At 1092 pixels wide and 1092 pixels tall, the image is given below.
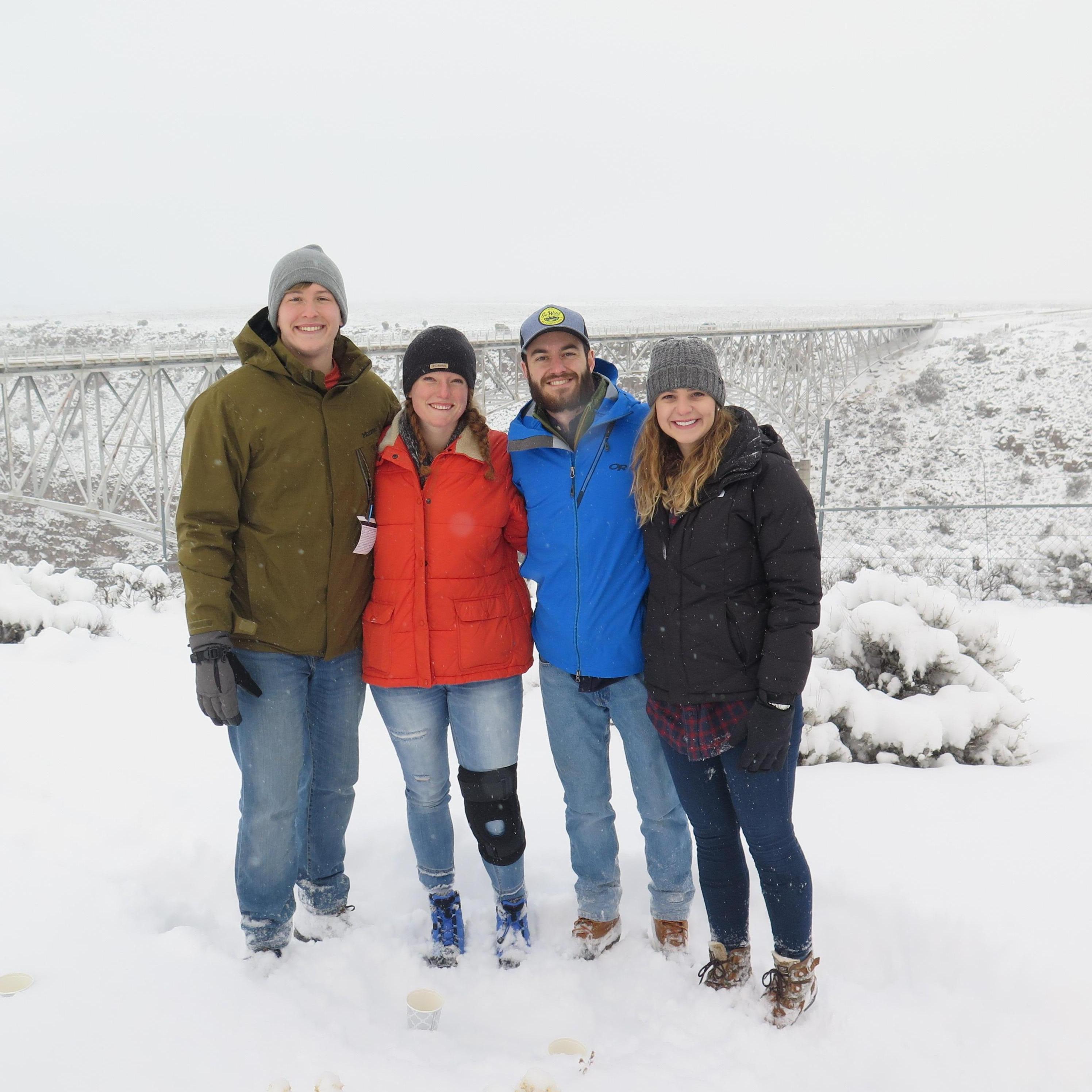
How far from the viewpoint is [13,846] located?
254 cm

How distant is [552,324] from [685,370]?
0.42m

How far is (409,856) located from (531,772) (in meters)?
0.77

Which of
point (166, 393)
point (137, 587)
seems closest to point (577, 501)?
point (137, 587)

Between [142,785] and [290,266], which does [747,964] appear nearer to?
[290,266]

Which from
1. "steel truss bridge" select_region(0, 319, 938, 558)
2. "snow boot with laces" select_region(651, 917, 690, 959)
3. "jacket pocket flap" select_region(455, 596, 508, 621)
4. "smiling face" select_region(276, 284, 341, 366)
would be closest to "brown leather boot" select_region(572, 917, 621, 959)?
"snow boot with laces" select_region(651, 917, 690, 959)

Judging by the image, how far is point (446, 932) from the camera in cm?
219

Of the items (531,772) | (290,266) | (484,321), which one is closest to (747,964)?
(531,772)

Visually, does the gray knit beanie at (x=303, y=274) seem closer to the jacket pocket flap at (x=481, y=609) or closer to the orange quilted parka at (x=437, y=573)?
the orange quilted parka at (x=437, y=573)

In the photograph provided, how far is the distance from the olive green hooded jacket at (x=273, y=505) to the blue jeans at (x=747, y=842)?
102 centimetres

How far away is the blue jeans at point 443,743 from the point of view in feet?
6.89

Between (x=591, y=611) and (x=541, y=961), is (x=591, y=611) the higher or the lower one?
the higher one

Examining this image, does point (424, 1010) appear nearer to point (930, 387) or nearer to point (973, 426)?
point (973, 426)

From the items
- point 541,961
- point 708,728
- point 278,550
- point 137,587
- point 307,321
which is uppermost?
point 307,321

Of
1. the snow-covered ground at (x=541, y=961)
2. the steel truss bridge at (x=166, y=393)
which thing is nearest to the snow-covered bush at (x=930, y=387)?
the steel truss bridge at (x=166, y=393)
